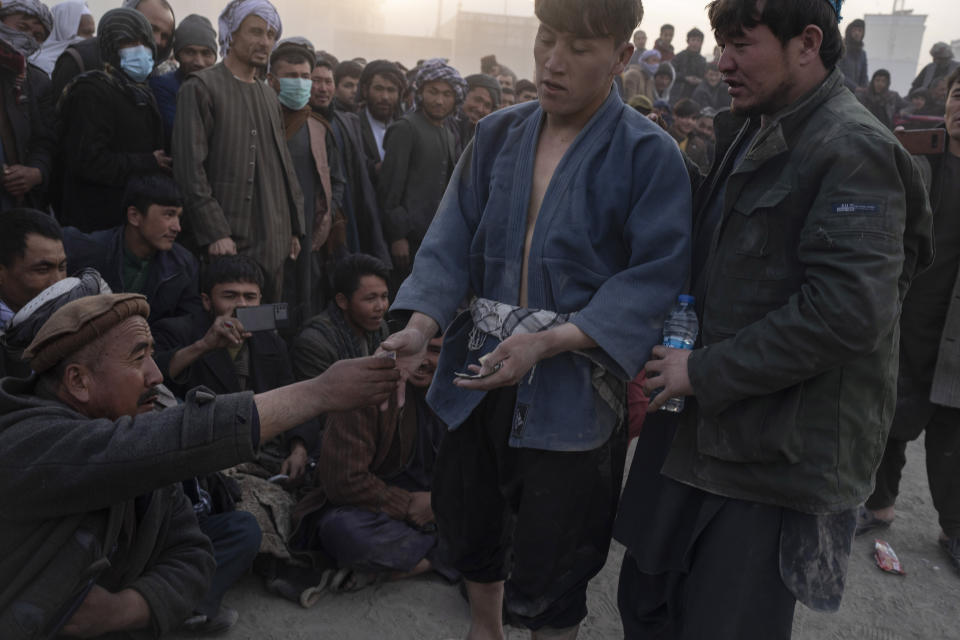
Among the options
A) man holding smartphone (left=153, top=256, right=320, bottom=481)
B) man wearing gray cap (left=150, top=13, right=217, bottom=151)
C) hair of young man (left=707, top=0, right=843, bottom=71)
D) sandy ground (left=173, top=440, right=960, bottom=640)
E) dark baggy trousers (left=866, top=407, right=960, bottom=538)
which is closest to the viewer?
hair of young man (left=707, top=0, right=843, bottom=71)

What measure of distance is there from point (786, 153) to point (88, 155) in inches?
145

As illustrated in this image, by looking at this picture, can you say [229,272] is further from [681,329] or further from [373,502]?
[681,329]

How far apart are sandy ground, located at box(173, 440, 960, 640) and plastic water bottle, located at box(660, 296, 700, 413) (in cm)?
147

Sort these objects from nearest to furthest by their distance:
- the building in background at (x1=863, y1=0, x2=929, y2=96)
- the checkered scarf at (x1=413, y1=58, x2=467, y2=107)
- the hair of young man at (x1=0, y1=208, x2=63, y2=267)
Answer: the hair of young man at (x1=0, y1=208, x2=63, y2=267) < the checkered scarf at (x1=413, y1=58, x2=467, y2=107) < the building in background at (x1=863, y1=0, x2=929, y2=96)

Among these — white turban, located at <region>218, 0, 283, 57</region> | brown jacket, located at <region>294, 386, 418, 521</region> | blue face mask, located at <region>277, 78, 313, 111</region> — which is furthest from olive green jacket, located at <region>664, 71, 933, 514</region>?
blue face mask, located at <region>277, 78, 313, 111</region>

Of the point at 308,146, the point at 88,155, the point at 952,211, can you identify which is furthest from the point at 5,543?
the point at 952,211

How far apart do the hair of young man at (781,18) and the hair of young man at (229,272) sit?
9.27ft

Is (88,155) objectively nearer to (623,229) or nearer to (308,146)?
(308,146)

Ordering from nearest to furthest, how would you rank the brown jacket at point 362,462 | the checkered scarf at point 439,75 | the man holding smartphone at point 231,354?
the brown jacket at point 362,462 → the man holding smartphone at point 231,354 → the checkered scarf at point 439,75

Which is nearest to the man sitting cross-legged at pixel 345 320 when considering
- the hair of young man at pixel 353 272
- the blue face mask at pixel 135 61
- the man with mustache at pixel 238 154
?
the hair of young man at pixel 353 272

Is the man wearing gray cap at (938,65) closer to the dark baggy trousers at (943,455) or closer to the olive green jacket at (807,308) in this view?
the dark baggy trousers at (943,455)

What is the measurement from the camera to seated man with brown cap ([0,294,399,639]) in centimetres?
198

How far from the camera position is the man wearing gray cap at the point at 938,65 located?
11.9m

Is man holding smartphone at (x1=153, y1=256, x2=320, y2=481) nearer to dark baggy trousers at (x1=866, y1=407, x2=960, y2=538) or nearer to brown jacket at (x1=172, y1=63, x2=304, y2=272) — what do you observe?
brown jacket at (x1=172, y1=63, x2=304, y2=272)
